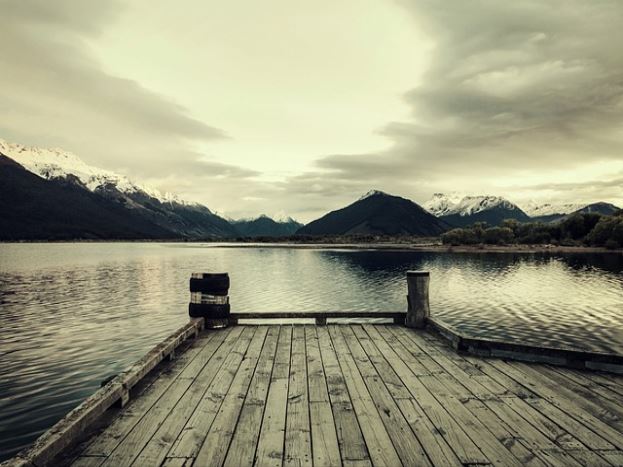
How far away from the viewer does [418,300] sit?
36.0 ft

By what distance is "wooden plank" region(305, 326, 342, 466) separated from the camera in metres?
4.23

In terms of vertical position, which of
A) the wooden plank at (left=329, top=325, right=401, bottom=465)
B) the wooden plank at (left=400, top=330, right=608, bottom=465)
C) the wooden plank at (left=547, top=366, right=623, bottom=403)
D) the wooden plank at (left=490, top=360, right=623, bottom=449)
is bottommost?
the wooden plank at (left=547, top=366, right=623, bottom=403)

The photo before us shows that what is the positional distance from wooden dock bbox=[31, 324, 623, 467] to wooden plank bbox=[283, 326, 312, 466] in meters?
0.02

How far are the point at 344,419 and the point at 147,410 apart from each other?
9.27 feet

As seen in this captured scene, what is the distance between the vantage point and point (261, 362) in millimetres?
7688

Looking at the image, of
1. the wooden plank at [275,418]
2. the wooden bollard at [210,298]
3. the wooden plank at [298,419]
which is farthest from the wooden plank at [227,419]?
the wooden bollard at [210,298]

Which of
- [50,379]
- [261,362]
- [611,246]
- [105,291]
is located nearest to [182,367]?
[261,362]

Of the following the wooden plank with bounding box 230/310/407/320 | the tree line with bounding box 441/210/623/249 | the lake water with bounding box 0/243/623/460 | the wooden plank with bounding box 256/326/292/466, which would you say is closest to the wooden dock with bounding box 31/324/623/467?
the wooden plank with bounding box 256/326/292/466

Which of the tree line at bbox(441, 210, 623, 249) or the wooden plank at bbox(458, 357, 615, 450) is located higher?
the tree line at bbox(441, 210, 623, 249)

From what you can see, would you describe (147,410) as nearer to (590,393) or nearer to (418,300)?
(590,393)

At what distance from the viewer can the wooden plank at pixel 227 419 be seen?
4270mm

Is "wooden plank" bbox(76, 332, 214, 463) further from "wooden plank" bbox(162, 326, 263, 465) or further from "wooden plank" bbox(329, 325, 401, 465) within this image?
"wooden plank" bbox(329, 325, 401, 465)

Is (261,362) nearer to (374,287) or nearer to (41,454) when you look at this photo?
(41,454)

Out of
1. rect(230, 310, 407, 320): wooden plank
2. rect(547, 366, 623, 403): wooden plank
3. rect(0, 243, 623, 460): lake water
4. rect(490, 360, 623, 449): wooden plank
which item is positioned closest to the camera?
rect(490, 360, 623, 449): wooden plank
